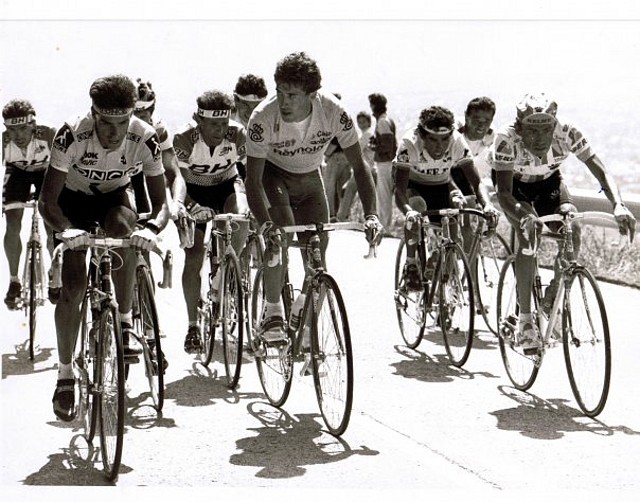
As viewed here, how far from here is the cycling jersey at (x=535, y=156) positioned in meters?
8.51

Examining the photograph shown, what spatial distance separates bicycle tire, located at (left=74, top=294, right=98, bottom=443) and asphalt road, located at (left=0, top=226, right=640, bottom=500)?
0.17 m

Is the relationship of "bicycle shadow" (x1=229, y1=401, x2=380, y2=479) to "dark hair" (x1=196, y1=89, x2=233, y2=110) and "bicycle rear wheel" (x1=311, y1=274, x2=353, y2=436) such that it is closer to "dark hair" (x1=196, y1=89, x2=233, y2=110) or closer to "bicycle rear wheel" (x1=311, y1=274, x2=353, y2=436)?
"bicycle rear wheel" (x1=311, y1=274, x2=353, y2=436)

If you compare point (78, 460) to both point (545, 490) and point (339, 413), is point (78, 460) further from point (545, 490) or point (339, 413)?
point (545, 490)

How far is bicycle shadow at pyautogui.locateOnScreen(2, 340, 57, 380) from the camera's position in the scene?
9.21 metres

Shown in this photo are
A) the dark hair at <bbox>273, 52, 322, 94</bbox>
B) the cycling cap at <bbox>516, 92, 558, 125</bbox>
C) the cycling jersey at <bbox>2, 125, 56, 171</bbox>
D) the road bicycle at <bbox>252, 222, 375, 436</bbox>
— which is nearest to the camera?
the road bicycle at <bbox>252, 222, 375, 436</bbox>

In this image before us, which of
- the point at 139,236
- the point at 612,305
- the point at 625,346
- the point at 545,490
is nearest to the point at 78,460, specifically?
the point at 139,236

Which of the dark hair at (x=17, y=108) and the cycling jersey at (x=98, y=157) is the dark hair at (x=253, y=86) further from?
the cycling jersey at (x=98, y=157)

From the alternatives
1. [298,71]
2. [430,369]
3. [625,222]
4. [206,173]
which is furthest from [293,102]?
[430,369]

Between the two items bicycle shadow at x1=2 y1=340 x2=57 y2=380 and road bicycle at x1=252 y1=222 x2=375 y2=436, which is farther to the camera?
bicycle shadow at x1=2 y1=340 x2=57 y2=380

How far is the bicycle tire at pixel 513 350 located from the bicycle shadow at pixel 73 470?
9.96 ft

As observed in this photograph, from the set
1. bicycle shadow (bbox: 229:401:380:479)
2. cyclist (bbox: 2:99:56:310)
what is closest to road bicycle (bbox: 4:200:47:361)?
cyclist (bbox: 2:99:56:310)

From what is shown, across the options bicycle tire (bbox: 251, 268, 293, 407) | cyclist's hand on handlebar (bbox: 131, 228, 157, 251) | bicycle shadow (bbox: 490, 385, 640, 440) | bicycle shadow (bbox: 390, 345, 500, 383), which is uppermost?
cyclist's hand on handlebar (bbox: 131, 228, 157, 251)

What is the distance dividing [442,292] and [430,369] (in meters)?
0.69

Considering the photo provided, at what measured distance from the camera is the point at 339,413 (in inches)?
282
